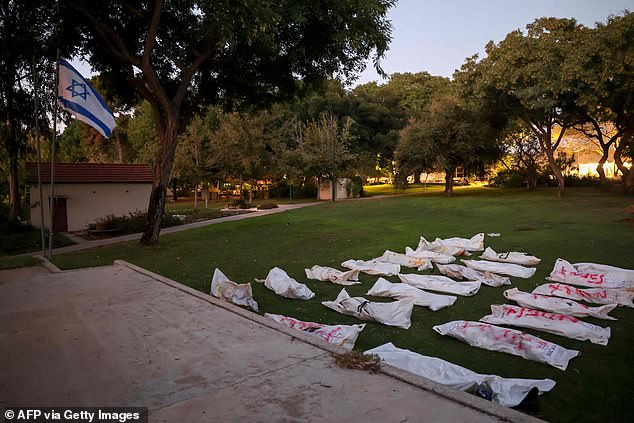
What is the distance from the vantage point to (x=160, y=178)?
1491 centimetres

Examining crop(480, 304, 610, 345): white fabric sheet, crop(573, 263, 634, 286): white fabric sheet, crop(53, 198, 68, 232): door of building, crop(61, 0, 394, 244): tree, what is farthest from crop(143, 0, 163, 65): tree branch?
crop(53, 198, 68, 232): door of building

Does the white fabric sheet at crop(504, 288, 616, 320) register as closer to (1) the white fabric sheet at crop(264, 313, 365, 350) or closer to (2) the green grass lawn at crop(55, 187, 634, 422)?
(2) the green grass lawn at crop(55, 187, 634, 422)

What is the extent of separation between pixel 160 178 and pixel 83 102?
389cm

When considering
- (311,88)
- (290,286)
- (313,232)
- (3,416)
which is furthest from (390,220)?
(3,416)

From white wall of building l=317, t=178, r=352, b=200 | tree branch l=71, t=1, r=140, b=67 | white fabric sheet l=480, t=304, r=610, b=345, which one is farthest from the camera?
white wall of building l=317, t=178, r=352, b=200

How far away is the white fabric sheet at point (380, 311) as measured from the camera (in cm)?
593

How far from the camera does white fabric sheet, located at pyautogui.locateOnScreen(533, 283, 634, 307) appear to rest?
6748 mm

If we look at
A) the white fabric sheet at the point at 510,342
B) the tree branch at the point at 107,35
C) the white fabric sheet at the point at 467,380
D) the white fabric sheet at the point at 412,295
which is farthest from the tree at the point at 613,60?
the white fabric sheet at the point at 467,380

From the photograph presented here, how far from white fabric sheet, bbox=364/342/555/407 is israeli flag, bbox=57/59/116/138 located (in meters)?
9.79

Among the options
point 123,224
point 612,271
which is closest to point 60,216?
→ point 123,224

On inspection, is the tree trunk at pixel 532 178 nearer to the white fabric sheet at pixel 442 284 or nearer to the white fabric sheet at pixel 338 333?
the white fabric sheet at pixel 442 284

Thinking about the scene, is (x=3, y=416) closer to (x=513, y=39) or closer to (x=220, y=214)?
(x=220, y=214)

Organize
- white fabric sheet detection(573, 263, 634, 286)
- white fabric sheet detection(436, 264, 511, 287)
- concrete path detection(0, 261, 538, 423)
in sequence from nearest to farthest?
concrete path detection(0, 261, 538, 423), white fabric sheet detection(573, 263, 634, 286), white fabric sheet detection(436, 264, 511, 287)

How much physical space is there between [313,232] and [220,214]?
12735 millimetres
